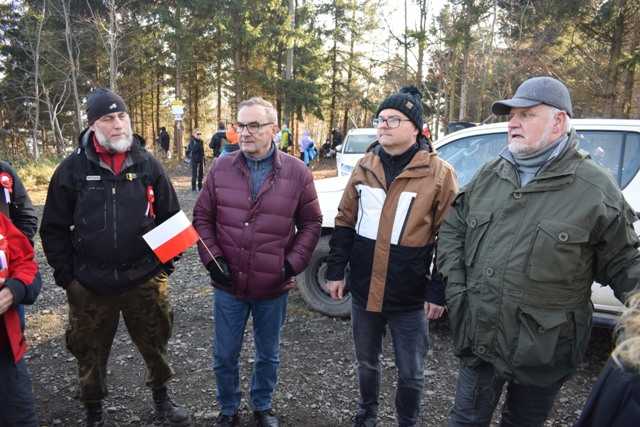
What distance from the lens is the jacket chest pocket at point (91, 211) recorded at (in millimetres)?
2514

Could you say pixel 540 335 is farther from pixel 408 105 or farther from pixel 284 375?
pixel 284 375

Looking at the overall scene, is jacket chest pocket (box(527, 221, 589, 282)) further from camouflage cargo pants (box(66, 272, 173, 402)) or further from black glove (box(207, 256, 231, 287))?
camouflage cargo pants (box(66, 272, 173, 402))

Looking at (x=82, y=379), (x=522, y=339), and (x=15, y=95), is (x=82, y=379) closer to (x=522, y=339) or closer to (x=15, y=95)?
(x=522, y=339)

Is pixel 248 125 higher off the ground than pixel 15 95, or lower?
lower

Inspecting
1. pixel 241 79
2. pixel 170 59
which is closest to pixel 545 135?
pixel 241 79

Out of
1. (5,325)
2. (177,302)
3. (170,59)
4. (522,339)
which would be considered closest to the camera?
(522,339)

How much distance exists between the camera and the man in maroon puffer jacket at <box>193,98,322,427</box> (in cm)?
264

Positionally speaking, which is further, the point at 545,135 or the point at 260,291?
the point at 260,291

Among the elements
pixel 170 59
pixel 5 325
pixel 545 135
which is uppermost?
pixel 170 59

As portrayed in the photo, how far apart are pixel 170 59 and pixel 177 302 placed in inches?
967

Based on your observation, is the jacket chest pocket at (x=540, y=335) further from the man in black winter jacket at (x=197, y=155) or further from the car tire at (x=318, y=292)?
the man in black winter jacket at (x=197, y=155)

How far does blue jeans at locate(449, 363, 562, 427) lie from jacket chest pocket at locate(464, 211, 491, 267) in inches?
20.0

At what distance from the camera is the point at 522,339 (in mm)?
1849

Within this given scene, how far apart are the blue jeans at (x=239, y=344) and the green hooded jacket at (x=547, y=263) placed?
128cm
